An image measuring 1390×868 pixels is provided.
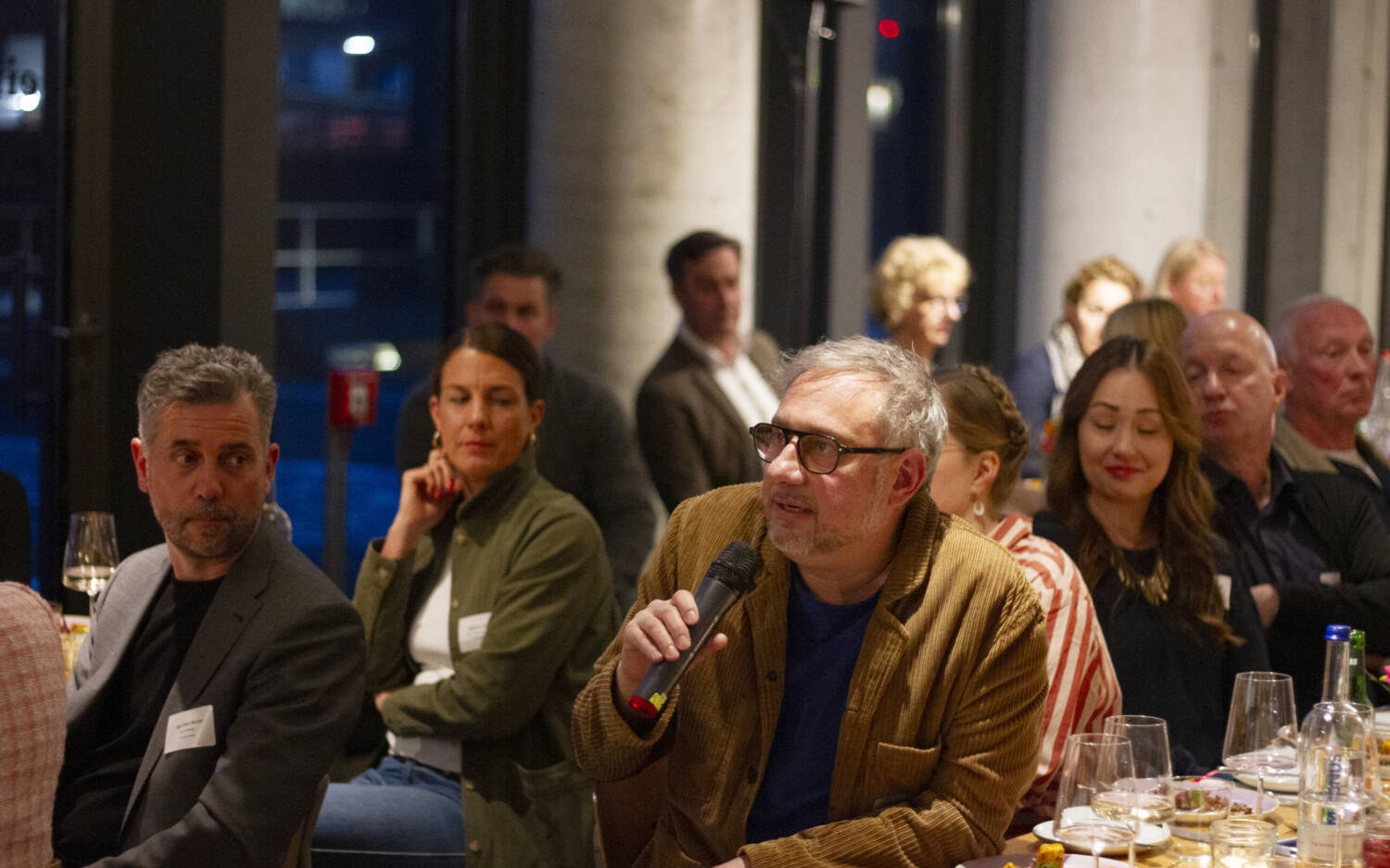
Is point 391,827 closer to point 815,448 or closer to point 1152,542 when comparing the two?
point 815,448

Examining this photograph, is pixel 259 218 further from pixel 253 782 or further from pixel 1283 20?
pixel 1283 20

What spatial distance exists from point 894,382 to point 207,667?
1.28 meters

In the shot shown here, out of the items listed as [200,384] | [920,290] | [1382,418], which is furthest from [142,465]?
[1382,418]

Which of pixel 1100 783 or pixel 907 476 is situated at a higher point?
pixel 907 476

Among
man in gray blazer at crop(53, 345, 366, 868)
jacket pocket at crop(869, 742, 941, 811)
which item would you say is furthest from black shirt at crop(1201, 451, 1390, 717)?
man in gray blazer at crop(53, 345, 366, 868)

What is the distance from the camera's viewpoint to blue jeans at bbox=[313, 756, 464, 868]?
10.6 feet

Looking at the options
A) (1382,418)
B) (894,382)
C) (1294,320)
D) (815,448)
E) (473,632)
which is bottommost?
(473,632)

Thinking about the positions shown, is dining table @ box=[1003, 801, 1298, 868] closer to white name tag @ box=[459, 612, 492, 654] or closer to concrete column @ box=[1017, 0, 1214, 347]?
white name tag @ box=[459, 612, 492, 654]

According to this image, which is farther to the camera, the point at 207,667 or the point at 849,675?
the point at 207,667

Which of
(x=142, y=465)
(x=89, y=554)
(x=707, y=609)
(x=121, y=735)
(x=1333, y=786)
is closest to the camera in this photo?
(x=707, y=609)

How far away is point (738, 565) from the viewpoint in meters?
2.26

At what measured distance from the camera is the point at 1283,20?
9.45 meters

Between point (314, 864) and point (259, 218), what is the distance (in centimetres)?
223

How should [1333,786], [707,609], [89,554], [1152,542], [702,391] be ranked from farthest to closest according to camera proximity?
[702,391] → [89,554] → [1152,542] → [1333,786] → [707,609]
